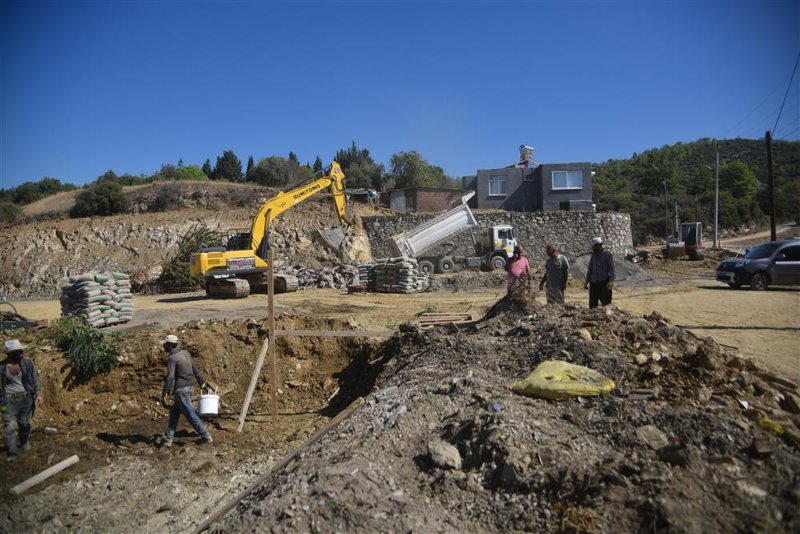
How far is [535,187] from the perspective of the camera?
3753 centimetres

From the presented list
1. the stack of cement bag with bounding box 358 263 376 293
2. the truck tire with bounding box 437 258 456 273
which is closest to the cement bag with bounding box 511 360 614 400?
the stack of cement bag with bounding box 358 263 376 293

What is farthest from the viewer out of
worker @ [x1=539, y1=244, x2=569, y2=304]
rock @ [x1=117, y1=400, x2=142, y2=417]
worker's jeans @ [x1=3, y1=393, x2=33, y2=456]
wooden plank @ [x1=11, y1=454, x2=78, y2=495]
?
worker @ [x1=539, y1=244, x2=569, y2=304]

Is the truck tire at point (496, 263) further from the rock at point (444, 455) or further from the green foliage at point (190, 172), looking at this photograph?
the green foliage at point (190, 172)

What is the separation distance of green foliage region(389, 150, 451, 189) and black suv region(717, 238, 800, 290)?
3402cm

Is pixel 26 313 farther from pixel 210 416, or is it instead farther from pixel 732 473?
pixel 732 473

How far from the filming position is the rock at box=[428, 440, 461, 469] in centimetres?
468

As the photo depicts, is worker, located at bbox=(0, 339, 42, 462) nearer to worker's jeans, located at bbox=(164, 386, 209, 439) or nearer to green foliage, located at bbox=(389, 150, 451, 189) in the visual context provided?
worker's jeans, located at bbox=(164, 386, 209, 439)

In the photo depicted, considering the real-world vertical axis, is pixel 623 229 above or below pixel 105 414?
above

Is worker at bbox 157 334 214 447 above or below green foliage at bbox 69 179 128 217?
below

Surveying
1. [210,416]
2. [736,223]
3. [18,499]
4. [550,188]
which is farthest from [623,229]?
[18,499]

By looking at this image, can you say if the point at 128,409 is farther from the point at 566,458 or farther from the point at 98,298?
the point at 566,458

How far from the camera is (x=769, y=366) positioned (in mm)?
7660

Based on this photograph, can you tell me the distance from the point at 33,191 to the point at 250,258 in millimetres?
42713

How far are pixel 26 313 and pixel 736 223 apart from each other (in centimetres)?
5034
